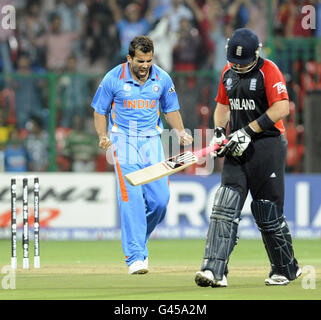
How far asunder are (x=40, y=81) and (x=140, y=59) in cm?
599

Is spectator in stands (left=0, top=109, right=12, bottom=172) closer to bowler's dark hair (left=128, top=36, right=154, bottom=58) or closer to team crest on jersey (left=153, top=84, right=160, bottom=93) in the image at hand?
team crest on jersey (left=153, top=84, right=160, bottom=93)

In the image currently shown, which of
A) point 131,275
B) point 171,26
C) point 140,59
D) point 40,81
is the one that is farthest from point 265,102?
point 171,26

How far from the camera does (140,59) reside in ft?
29.3

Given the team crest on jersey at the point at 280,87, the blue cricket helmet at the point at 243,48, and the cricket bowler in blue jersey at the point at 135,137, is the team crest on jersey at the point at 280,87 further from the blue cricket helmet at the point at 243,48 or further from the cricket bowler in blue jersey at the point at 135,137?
the cricket bowler in blue jersey at the point at 135,137

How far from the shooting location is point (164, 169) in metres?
8.25

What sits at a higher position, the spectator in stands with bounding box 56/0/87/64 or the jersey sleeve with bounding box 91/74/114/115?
the spectator in stands with bounding box 56/0/87/64

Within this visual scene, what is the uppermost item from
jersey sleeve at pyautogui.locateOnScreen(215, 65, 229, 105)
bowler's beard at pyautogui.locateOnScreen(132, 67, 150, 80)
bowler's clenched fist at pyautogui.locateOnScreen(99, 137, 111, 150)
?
bowler's beard at pyautogui.locateOnScreen(132, 67, 150, 80)

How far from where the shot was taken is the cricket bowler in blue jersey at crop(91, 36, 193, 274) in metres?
8.99

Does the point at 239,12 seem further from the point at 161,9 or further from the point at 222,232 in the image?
the point at 222,232

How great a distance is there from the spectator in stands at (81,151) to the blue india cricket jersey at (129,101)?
531 centimetres

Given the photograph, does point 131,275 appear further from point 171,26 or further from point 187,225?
point 171,26

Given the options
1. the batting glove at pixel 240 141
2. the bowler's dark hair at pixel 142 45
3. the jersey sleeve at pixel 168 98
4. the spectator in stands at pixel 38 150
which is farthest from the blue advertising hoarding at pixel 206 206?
the batting glove at pixel 240 141

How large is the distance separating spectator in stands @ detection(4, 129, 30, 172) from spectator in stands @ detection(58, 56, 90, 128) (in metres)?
0.76

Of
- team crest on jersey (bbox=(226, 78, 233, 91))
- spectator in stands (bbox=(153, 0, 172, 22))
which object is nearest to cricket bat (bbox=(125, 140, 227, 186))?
team crest on jersey (bbox=(226, 78, 233, 91))
